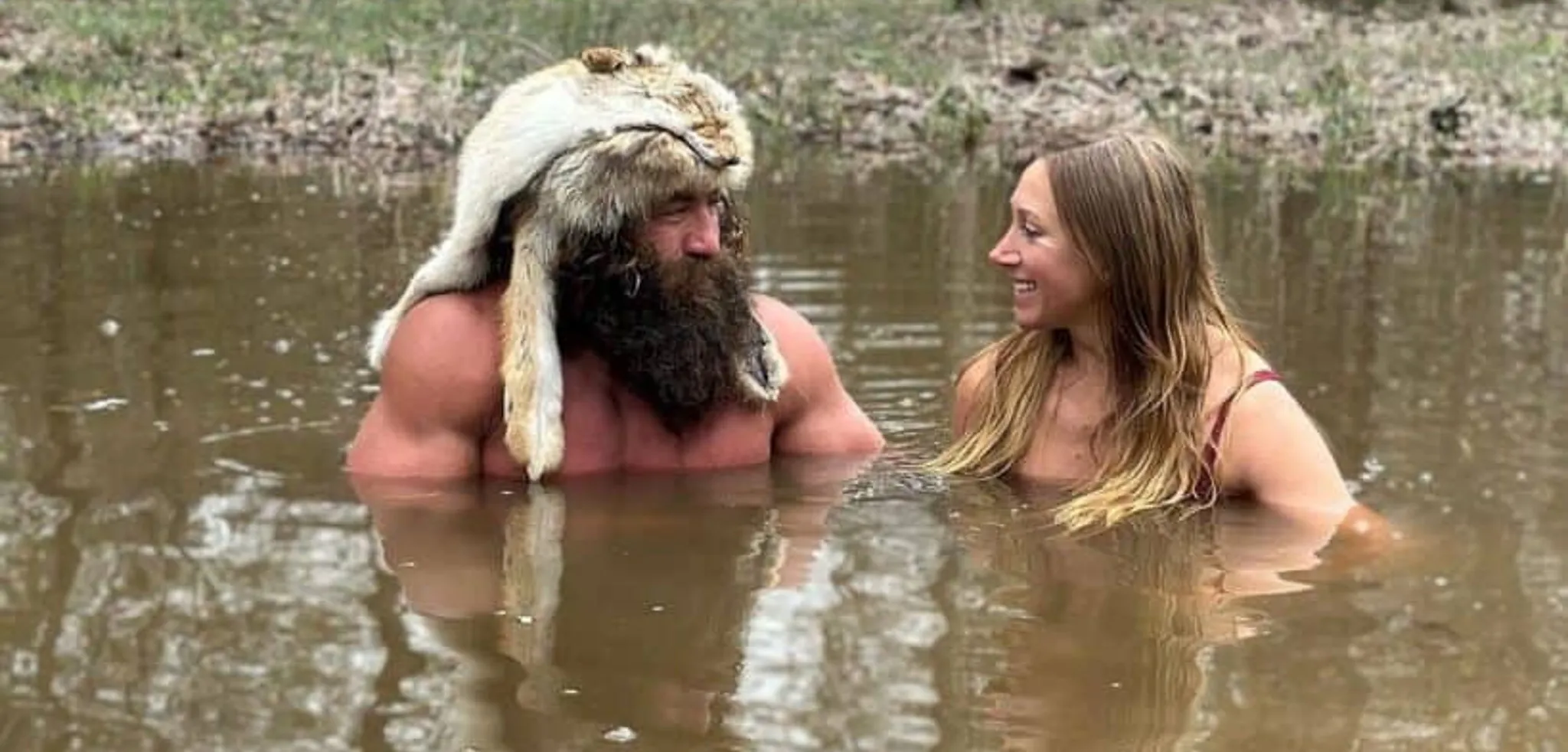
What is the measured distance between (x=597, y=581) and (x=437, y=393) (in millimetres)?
831

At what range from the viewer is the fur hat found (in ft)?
14.9

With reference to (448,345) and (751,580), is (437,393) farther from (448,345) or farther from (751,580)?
(751,580)

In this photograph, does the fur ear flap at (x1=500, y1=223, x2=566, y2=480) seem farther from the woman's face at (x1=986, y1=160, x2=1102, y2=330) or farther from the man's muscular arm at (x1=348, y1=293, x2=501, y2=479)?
the woman's face at (x1=986, y1=160, x2=1102, y2=330)

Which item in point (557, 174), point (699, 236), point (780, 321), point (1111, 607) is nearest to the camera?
point (1111, 607)

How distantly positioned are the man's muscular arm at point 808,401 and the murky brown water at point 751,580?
123 millimetres

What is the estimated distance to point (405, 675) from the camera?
133 inches

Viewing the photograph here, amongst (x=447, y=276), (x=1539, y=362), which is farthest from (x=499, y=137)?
(x=1539, y=362)

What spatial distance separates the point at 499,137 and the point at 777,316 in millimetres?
879

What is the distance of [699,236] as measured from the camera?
15.4 feet

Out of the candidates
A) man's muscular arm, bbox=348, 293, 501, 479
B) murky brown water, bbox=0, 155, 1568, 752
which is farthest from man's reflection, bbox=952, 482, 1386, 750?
man's muscular arm, bbox=348, 293, 501, 479

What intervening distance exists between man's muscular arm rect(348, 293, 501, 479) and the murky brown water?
13 cm

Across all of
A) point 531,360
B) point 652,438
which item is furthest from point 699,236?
point 652,438

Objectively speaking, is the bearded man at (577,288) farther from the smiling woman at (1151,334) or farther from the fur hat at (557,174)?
the smiling woman at (1151,334)

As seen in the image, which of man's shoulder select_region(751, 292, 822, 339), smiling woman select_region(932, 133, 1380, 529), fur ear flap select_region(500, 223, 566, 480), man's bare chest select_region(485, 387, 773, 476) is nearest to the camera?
smiling woman select_region(932, 133, 1380, 529)
